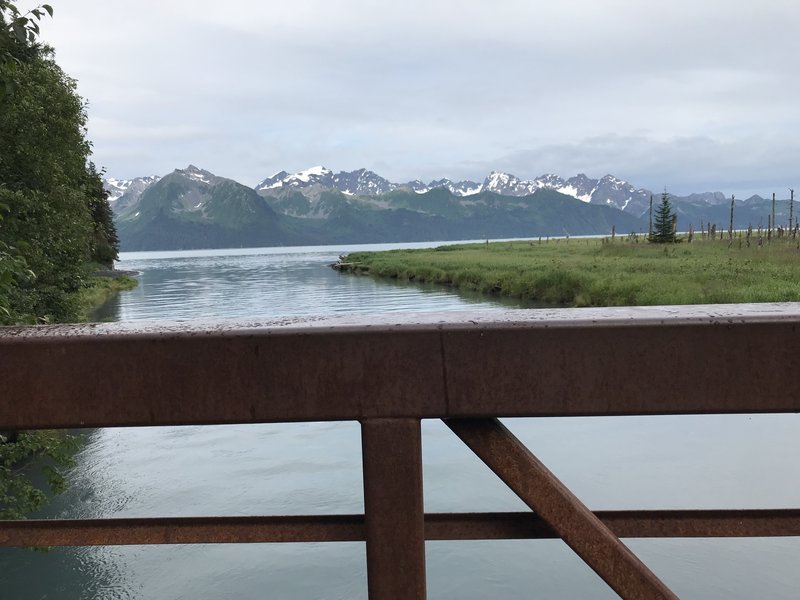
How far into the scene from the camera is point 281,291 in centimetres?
5975

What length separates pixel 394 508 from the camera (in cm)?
178

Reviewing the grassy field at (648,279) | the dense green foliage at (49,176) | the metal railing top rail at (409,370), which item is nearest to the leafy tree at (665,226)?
the grassy field at (648,279)

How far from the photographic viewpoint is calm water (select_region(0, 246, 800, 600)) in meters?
9.90

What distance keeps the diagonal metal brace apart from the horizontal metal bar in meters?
0.10

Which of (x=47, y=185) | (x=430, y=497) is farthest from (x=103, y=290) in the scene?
(x=430, y=497)

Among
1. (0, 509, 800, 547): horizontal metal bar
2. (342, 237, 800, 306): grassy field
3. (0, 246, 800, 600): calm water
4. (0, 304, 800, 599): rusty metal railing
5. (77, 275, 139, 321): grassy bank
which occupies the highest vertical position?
(0, 304, 800, 599): rusty metal railing

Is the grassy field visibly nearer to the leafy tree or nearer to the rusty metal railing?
the leafy tree

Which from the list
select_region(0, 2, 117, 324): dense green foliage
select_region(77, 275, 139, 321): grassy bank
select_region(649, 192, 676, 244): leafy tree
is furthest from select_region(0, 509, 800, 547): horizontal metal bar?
select_region(649, 192, 676, 244): leafy tree

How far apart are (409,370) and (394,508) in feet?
1.16

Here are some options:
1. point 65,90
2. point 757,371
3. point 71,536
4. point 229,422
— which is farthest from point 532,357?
point 65,90

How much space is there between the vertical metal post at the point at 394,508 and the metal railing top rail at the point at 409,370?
0.06m

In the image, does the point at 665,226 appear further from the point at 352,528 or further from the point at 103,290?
the point at 352,528

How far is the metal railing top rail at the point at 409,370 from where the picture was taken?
173 centimetres

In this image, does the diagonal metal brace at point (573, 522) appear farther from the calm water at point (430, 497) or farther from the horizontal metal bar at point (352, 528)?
the calm water at point (430, 497)
